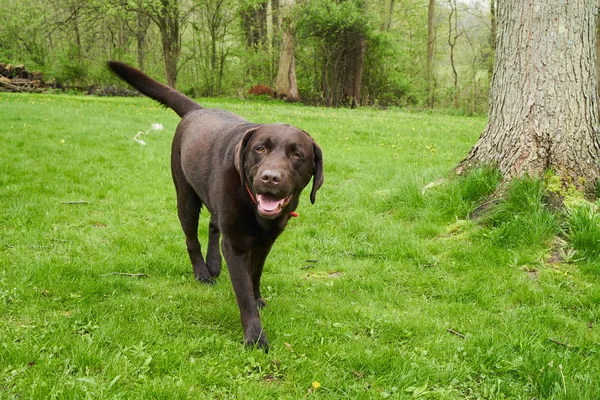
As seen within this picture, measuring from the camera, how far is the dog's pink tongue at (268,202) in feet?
9.53

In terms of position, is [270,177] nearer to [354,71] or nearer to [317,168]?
[317,168]

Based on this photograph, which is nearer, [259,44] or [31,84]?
[31,84]

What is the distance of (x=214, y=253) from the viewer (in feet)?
13.8

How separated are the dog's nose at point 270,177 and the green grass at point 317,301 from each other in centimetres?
103

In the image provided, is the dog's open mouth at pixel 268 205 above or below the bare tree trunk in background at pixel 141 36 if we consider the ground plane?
below

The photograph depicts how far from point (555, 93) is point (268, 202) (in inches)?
141

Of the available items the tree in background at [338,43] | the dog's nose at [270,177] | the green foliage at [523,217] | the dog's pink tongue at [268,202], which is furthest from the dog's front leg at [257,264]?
→ the tree in background at [338,43]

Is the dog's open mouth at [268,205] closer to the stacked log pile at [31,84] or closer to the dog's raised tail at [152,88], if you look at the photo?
the dog's raised tail at [152,88]

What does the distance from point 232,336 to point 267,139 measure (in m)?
1.31

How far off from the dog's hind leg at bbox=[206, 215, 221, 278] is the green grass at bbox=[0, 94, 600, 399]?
0.16 metres

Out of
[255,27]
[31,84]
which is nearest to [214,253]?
[31,84]

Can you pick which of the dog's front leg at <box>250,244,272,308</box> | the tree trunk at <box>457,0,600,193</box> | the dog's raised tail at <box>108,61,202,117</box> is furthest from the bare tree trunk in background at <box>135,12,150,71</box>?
the dog's front leg at <box>250,244,272,308</box>

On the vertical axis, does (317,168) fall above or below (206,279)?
above

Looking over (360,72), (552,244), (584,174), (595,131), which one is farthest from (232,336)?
(360,72)
